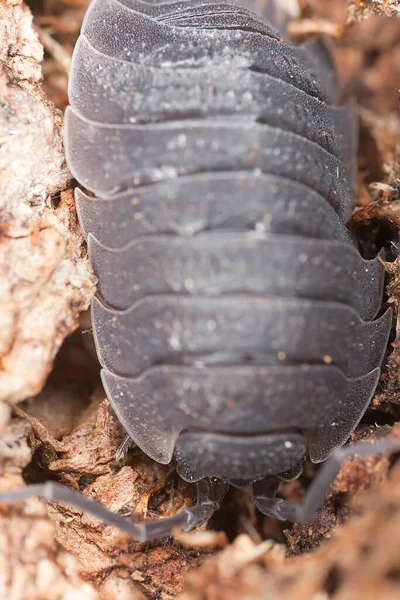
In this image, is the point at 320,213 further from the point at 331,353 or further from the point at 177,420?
the point at 177,420

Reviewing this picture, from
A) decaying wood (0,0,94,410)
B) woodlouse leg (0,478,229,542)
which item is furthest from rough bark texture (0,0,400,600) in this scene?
woodlouse leg (0,478,229,542)

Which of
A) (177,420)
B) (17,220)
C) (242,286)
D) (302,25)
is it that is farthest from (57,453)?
(302,25)

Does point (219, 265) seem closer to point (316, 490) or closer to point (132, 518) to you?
point (316, 490)

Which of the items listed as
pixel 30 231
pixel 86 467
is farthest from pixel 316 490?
pixel 30 231

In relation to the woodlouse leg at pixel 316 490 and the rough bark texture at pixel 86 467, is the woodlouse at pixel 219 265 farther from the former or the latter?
the rough bark texture at pixel 86 467

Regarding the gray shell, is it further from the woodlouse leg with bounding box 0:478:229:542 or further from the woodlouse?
the woodlouse leg with bounding box 0:478:229:542

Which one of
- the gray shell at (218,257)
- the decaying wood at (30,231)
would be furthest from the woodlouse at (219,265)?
the decaying wood at (30,231)
